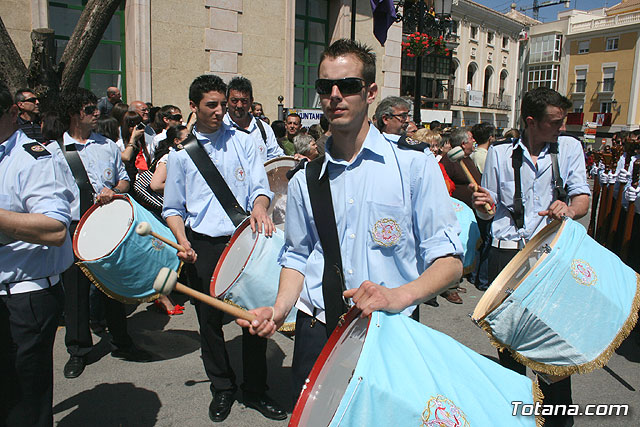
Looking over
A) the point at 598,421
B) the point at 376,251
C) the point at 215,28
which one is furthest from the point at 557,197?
the point at 215,28

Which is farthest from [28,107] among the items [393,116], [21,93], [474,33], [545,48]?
[545,48]

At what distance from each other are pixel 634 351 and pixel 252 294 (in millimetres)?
4019

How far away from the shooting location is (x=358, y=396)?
1.35 m

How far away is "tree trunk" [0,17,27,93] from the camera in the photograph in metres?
5.81

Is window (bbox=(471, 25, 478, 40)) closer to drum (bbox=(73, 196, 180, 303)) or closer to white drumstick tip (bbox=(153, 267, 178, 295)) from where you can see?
drum (bbox=(73, 196, 180, 303))

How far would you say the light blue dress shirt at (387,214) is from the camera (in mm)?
1991

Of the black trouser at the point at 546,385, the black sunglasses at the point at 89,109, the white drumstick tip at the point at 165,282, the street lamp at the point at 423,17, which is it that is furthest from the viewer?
the street lamp at the point at 423,17

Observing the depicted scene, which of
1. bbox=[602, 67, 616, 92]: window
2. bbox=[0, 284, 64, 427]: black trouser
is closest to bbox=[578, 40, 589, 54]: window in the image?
bbox=[602, 67, 616, 92]: window

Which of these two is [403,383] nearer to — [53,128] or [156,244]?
[156,244]

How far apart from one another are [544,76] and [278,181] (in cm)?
6468

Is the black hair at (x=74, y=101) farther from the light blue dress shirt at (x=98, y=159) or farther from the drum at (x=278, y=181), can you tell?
the drum at (x=278, y=181)

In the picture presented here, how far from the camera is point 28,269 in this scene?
2.53 m

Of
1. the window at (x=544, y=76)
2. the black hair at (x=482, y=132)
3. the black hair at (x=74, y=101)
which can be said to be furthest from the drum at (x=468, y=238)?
the window at (x=544, y=76)

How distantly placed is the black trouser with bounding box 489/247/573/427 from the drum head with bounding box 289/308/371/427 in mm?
1689
